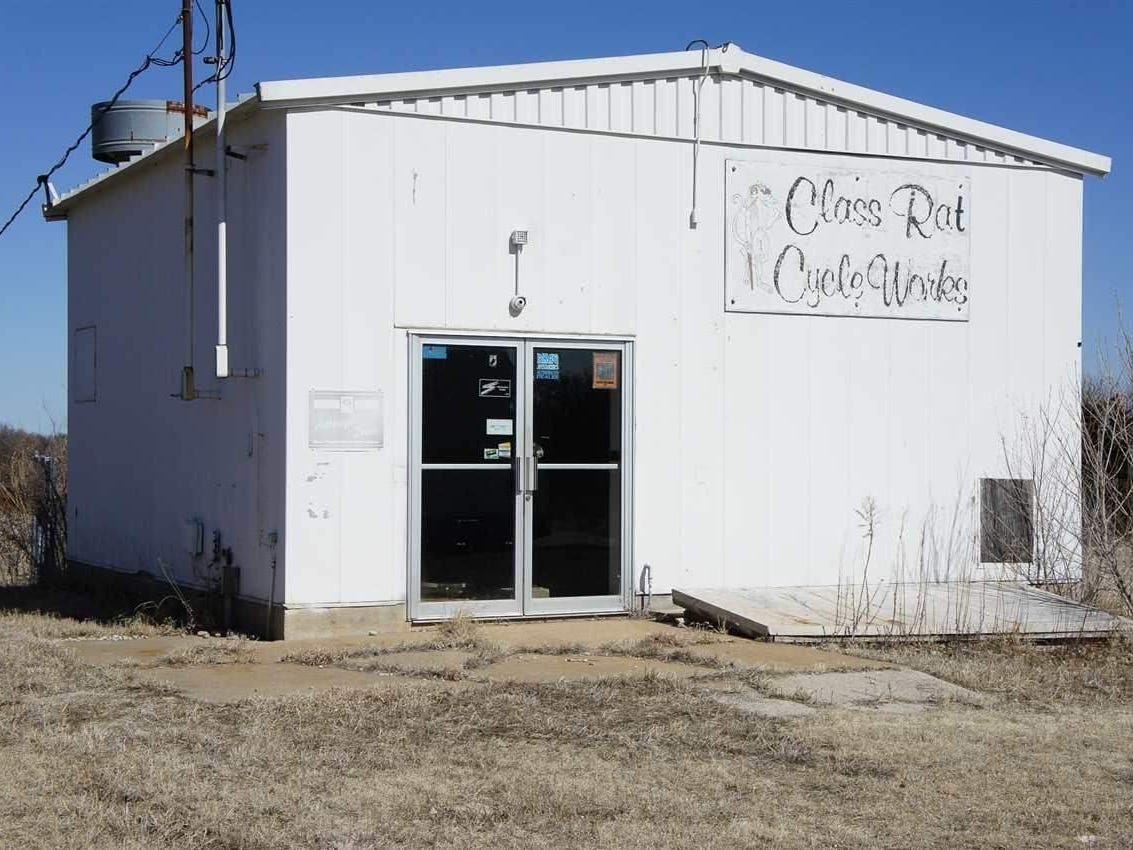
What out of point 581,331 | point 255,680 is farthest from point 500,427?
point 255,680

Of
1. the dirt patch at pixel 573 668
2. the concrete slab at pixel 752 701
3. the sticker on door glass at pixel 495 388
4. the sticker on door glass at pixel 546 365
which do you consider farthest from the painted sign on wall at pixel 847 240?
the concrete slab at pixel 752 701

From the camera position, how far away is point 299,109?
10.7m

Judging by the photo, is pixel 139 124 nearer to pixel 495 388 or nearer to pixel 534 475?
pixel 495 388

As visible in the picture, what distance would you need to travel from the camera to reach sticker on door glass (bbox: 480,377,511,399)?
445 inches

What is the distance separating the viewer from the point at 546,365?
1149cm

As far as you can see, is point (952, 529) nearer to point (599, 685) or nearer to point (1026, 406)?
point (1026, 406)

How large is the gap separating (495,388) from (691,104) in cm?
302

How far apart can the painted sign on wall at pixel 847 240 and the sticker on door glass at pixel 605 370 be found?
1.19m

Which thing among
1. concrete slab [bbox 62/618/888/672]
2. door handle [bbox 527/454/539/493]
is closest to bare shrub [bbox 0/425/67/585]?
concrete slab [bbox 62/618/888/672]

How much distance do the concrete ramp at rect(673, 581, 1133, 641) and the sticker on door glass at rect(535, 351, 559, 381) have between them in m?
2.09

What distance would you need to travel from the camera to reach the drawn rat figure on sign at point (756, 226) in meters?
12.2

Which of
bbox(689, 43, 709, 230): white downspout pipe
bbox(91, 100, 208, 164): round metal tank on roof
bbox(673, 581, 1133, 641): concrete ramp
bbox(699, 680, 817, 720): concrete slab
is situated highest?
bbox(91, 100, 208, 164): round metal tank on roof

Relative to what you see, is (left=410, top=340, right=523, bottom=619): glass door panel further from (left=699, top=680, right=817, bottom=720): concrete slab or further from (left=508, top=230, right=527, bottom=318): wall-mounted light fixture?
(left=699, top=680, right=817, bottom=720): concrete slab

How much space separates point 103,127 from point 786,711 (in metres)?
A: 10.6
